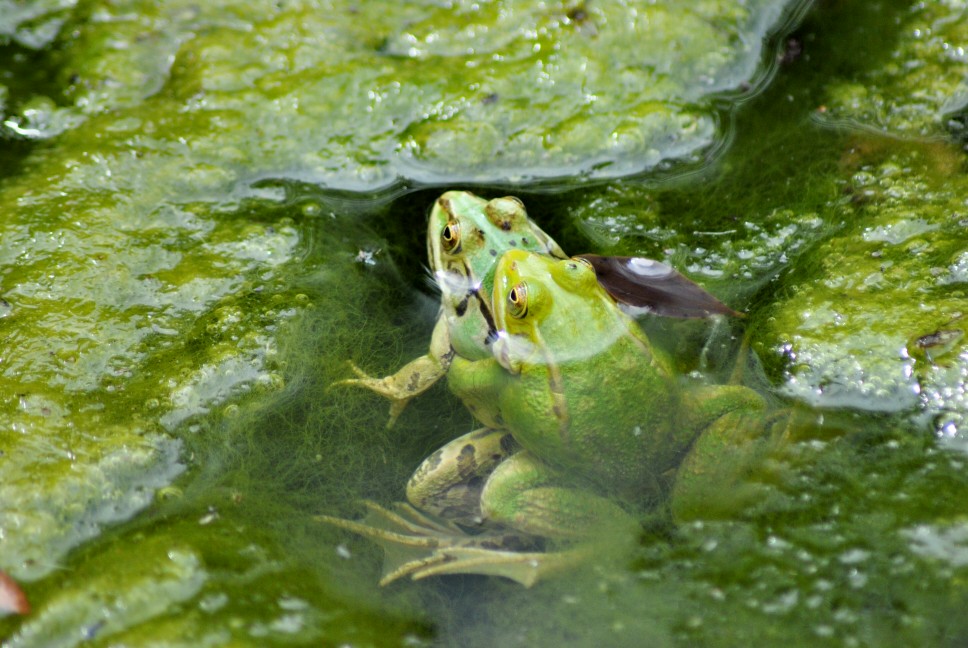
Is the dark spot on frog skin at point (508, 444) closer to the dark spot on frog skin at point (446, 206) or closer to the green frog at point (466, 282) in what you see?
the green frog at point (466, 282)

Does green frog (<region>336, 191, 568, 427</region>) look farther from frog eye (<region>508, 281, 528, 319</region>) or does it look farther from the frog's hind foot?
the frog's hind foot

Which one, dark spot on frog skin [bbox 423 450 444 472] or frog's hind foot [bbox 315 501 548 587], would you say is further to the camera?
dark spot on frog skin [bbox 423 450 444 472]

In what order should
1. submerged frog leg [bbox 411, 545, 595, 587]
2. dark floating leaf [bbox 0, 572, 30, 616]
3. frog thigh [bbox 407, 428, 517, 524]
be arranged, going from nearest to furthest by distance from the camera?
dark floating leaf [bbox 0, 572, 30, 616]
submerged frog leg [bbox 411, 545, 595, 587]
frog thigh [bbox 407, 428, 517, 524]

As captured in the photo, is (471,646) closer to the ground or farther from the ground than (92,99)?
closer to the ground

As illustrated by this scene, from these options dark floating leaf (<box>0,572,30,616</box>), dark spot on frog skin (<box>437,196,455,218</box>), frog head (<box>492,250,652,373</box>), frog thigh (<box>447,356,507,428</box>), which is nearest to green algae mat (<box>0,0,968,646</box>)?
dark floating leaf (<box>0,572,30,616</box>)

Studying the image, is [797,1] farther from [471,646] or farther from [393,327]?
[471,646]

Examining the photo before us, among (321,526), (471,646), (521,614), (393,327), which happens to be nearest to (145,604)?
(321,526)

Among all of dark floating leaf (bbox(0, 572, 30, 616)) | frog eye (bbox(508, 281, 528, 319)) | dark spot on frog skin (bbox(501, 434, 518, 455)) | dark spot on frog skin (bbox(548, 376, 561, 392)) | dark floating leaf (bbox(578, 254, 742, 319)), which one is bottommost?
dark floating leaf (bbox(0, 572, 30, 616))

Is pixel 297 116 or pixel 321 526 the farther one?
pixel 297 116

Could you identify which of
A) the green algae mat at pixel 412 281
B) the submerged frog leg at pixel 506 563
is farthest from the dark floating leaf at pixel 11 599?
the submerged frog leg at pixel 506 563
